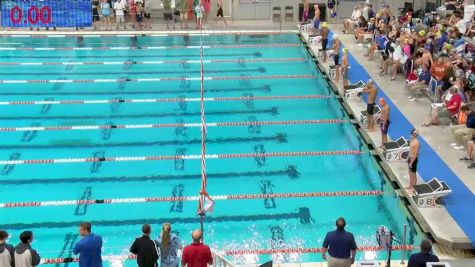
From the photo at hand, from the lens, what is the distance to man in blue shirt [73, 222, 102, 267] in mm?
6234

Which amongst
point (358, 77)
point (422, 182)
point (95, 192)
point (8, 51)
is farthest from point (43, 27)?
point (422, 182)

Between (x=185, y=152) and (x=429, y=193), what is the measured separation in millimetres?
4465

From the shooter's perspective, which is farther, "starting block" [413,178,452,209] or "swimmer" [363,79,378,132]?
"swimmer" [363,79,378,132]

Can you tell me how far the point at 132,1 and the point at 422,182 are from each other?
14456 millimetres

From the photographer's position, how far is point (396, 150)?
10766mm

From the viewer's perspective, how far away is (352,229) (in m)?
9.20

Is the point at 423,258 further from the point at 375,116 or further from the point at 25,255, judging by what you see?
the point at 375,116

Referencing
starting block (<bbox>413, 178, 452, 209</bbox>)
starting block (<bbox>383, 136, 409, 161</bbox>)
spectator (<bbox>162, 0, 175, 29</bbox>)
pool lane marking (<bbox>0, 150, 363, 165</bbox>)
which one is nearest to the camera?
starting block (<bbox>413, 178, 452, 209</bbox>)

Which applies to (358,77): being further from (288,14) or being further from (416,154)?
(288,14)

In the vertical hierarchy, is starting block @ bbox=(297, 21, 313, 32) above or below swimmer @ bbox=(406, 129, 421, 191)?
above

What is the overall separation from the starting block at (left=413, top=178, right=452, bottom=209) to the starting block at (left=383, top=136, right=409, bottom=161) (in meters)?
1.45

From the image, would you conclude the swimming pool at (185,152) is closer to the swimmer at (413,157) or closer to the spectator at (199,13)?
the swimmer at (413,157)

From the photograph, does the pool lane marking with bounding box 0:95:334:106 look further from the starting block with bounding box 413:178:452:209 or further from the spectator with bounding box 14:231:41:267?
the spectator with bounding box 14:231:41:267

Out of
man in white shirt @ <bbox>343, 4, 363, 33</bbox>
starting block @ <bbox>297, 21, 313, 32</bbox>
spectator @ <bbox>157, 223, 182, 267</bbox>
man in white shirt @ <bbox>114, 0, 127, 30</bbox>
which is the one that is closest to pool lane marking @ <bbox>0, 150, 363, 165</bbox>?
spectator @ <bbox>157, 223, 182, 267</bbox>
